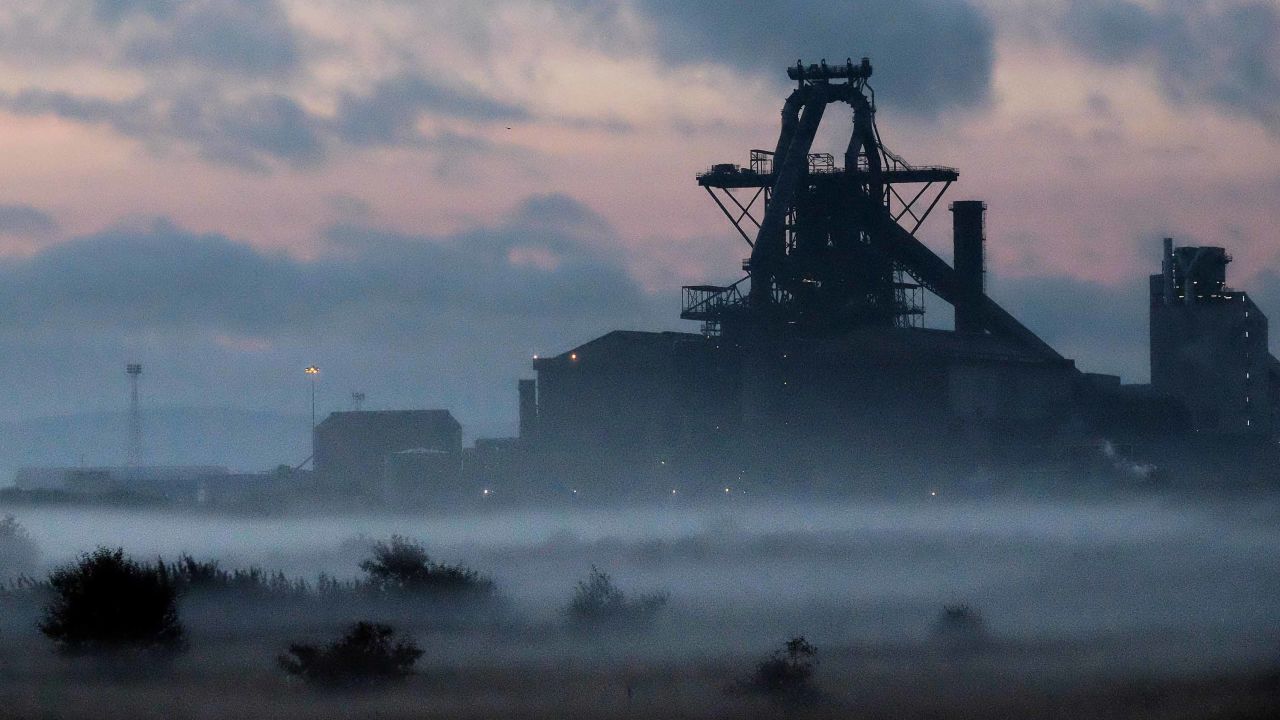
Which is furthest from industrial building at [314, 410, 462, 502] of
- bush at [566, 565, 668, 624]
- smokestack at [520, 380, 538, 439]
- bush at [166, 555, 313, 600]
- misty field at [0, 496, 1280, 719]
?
bush at [566, 565, 668, 624]

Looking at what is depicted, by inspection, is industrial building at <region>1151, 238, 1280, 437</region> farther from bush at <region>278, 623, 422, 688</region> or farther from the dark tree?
bush at <region>278, 623, 422, 688</region>

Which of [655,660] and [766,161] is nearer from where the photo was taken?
[655,660]

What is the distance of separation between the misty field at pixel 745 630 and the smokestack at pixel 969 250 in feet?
102

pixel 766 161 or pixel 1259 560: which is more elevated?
pixel 766 161

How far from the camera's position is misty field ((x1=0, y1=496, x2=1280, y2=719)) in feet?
126

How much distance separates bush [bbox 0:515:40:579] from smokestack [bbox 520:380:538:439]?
4114 centimetres

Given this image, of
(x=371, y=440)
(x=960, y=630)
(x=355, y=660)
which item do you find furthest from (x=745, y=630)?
(x=371, y=440)

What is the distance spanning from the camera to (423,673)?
41625 mm

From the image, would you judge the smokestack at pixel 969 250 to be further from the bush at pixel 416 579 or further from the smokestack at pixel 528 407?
the bush at pixel 416 579

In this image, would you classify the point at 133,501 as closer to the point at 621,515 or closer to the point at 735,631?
the point at 621,515

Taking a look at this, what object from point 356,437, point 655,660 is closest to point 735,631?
point 655,660

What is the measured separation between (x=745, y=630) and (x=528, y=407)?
7662cm

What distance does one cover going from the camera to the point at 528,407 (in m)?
126

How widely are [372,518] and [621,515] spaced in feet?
Answer: 55.8
